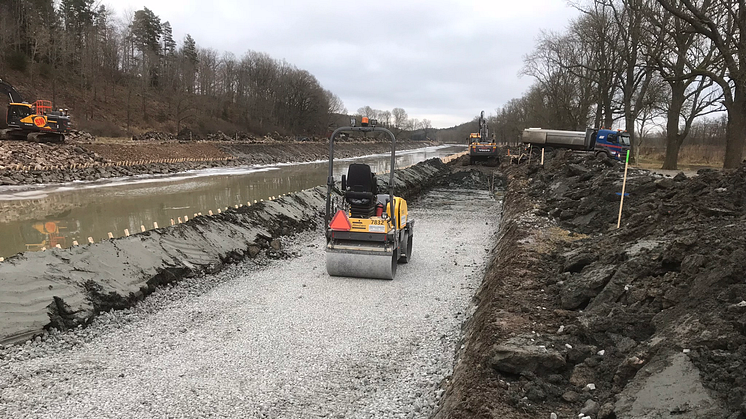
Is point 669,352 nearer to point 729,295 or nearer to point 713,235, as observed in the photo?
point 729,295

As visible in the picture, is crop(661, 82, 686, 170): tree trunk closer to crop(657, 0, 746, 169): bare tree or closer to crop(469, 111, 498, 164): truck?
crop(657, 0, 746, 169): bare tree

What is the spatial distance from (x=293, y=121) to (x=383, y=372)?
92829 mm

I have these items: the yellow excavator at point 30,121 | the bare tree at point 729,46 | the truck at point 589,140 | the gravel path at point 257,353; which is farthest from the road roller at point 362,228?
the yellow excavator at point 30,121

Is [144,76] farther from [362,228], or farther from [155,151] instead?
[362,228]

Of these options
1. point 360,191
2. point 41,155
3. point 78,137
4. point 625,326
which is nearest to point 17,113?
point 41,155

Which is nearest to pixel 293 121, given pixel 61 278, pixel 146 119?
pixel 146 119

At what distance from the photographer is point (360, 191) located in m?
9.51

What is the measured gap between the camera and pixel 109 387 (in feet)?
17.7

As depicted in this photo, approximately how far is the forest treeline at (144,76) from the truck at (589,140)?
136ft

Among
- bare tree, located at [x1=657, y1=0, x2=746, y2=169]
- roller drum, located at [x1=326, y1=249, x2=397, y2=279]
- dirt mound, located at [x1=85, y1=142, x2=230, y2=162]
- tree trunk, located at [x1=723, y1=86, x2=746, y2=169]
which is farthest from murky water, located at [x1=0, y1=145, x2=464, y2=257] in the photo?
tree trunk, located at [x1=723, y1=86, x2=746, y2=169]

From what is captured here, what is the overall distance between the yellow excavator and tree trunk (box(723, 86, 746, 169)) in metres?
38.2

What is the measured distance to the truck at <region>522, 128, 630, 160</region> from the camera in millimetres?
28609

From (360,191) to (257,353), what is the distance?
13.6ft

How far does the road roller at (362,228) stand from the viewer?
9461 millimetres
